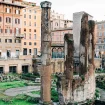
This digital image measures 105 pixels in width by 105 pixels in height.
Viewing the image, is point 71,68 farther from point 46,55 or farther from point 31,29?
point 31,29

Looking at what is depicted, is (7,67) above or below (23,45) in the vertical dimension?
below

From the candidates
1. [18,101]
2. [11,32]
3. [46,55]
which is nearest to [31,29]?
[11,32]

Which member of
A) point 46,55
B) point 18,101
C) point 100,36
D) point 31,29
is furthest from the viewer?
point 100,36

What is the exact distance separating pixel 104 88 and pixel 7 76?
16444 mm

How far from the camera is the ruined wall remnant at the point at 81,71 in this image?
64.2 ft

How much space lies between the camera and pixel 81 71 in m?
21.2

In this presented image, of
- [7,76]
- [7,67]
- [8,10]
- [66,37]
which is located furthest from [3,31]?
[66,37]

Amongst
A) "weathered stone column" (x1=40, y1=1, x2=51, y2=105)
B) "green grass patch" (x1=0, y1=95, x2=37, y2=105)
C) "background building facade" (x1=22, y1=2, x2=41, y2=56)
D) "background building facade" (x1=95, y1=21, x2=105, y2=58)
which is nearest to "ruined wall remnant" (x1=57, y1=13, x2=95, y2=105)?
"weathered stone column" (x1=40, y1=1, x2=51, y2=105)

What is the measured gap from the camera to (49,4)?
17.8 m

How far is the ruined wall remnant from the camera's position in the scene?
19562mm

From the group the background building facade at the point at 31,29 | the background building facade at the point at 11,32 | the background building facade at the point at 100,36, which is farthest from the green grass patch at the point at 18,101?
the background building facade at the point at 100,36

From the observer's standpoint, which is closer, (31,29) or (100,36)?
(31,29)

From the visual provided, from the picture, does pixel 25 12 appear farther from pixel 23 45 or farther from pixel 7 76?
pixel 7 76

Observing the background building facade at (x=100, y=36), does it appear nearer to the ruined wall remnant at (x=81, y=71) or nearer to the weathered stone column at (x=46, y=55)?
the ruined wall remnant at (x=81, y=71)
